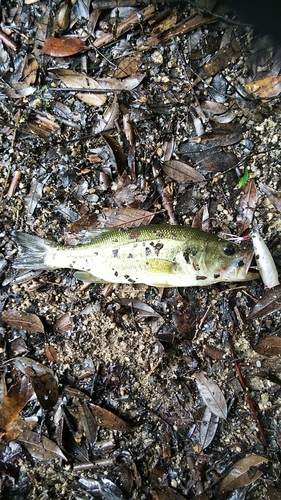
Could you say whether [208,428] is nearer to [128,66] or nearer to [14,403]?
[14,403]

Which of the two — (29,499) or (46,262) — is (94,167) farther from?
(29,499)

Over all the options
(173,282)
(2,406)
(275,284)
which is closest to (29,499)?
(2,406)

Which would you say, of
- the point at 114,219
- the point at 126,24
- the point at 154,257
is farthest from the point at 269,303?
the point at 126,24

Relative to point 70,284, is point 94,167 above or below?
above

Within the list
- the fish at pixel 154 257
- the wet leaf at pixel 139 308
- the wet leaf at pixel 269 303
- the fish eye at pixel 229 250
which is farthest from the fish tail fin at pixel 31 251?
the wet leaf at pixel 269 303

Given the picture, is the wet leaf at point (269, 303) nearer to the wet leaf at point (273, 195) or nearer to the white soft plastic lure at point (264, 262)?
the white soft plastic lure at point (264, 262)
